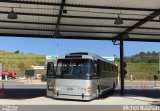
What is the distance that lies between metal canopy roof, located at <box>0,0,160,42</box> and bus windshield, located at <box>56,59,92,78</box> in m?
2.62

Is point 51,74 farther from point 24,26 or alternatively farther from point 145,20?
point 145,20

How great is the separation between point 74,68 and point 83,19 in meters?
3.12

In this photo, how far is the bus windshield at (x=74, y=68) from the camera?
2383 cm

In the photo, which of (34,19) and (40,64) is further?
(40,64)

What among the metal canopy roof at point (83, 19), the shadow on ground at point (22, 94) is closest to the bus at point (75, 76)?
the metal canopy roof at point (83, 19)

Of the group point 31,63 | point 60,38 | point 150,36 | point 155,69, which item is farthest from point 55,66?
point 31,63

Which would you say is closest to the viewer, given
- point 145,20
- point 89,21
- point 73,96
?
point 73,96

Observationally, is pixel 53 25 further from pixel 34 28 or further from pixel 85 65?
pixel 85 65

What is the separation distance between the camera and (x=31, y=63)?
412 ft

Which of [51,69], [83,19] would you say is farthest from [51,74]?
[83,19]

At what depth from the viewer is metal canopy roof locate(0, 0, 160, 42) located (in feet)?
67.6

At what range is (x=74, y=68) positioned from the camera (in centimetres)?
2416

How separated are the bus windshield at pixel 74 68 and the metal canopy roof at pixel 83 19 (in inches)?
103

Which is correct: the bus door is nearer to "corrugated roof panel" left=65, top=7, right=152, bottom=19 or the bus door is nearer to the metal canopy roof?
the metal canopy roof
